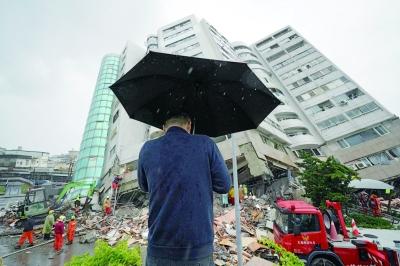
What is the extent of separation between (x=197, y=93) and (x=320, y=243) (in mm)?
8423

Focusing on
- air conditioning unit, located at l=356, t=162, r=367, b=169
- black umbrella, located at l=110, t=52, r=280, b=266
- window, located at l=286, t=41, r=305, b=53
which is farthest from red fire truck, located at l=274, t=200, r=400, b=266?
window, located at l=286, t=41, r=305, b=53

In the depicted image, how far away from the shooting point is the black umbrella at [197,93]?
218 cm

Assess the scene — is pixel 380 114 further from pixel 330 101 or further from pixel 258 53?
pixel 258 53

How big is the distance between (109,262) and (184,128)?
3.14 metres

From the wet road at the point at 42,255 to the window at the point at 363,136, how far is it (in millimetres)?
28733

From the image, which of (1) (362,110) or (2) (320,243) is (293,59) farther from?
(2) (320,243)

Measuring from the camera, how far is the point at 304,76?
1531 inches

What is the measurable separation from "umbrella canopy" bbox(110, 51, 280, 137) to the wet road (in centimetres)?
1116

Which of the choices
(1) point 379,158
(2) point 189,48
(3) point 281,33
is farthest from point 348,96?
(3) point 281,33

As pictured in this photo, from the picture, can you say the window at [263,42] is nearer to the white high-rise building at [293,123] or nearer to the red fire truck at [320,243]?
the white high-rise building at [293,123]

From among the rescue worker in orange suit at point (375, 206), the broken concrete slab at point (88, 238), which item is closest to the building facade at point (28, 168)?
the broken concrete slab at point (88, 238)

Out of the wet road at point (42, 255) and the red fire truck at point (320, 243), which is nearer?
the red fire truck at point (320, 243)

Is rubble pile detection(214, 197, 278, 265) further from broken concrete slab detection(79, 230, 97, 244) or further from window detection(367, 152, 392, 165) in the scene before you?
window detection(367, 152, 392, 165)

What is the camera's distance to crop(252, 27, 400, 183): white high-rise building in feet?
86.0
